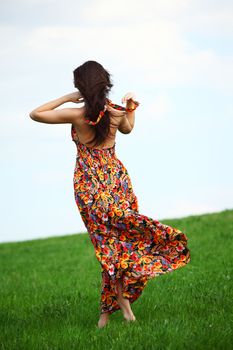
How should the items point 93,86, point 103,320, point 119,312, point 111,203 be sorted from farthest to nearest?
point 119,312 → point 103,320 → point 111,203 → point 93,86

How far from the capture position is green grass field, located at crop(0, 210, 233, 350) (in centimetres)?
667

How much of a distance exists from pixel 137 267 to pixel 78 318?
1.47 metres

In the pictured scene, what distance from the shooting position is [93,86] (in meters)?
7.09

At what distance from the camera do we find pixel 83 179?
7.52 m

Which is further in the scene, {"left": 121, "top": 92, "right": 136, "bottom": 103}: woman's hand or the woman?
{"left": 121, "top": 92, "right": 136, "bottom": 103}: woman's hand

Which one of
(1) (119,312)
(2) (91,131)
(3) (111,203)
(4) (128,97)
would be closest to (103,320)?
(1) (119,312)

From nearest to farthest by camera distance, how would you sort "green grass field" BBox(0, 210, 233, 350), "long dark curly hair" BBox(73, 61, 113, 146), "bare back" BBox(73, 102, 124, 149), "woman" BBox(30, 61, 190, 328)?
1. "green grass field" BBox(0, 210, 233, 350)
2. "long dark curly hair" BBox(73, 61, 113, 146)
3. "woman" BBox(30, 61, 190, 328)
4. "bare back" BBox(73, 102, 124, 149)

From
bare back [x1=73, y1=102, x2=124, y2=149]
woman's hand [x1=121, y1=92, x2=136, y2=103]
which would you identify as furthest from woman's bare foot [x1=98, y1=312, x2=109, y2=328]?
woman's hand [x1=121, y1=92, x2=136, y2=103]

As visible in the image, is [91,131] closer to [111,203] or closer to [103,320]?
[111,203]

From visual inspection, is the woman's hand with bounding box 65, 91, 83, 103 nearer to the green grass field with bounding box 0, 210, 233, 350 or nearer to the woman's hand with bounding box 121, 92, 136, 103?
the woman's hand with bounding box 121, 92, 136, 103

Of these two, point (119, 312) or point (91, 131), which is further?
point (119, 312)

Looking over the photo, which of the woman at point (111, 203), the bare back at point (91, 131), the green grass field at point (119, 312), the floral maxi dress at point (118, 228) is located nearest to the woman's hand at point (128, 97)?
the woman at point (111, 203)

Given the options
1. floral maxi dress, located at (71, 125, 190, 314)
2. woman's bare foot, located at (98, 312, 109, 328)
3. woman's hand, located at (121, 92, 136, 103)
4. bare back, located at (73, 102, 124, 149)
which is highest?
woman's hand, located at (121, 92, 136, 103)

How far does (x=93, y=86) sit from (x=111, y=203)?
140 cm
